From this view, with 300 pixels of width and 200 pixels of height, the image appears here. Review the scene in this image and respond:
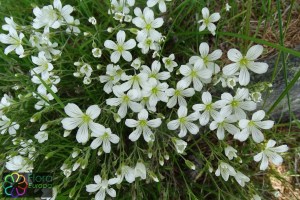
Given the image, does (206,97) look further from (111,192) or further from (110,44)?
(111,192)

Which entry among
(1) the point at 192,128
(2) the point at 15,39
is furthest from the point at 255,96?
(2) the point at 15,39

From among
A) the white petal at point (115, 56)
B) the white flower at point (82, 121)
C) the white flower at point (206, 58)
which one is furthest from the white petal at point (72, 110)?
the white flower at point (206, 58)

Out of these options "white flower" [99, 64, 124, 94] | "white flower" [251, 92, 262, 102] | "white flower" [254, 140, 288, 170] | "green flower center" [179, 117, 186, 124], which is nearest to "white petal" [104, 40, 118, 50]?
"white flower" [99, 64, 124, 94]

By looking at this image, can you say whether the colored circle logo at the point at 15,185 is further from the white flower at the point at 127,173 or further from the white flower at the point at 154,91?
the white flower at the point at 154,91

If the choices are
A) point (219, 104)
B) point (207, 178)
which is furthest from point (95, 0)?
point (207, 178)

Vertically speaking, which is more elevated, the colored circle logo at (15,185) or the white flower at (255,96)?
the white flower at (255,96)

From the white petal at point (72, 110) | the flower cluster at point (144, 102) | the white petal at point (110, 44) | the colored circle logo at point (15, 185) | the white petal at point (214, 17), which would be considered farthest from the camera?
the colored circle logo at point (15, 185)
